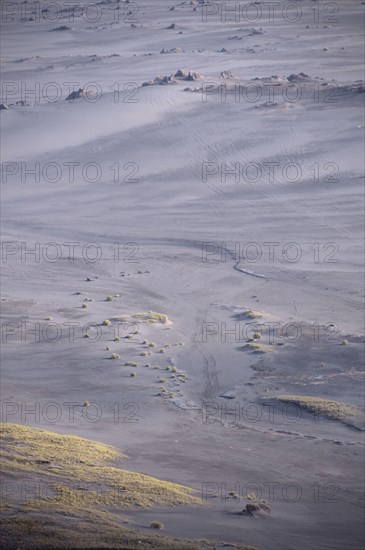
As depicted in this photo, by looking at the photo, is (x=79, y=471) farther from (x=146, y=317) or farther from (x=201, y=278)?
(x=201, y=278)

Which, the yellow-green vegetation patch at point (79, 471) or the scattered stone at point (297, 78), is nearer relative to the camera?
the yellow-green vegetation patch at point (79, 471)

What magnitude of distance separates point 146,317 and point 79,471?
12202mm

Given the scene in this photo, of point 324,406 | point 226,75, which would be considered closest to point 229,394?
point 324,406

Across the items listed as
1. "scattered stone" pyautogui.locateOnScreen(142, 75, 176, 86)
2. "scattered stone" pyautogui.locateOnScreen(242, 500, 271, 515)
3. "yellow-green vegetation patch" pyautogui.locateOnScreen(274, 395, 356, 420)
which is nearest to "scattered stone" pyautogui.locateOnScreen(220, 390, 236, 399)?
"yellow-green vegetation patch" pyautogui.locateOnScreen(274, 395, 356, 420)

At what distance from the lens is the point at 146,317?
94.8 ft

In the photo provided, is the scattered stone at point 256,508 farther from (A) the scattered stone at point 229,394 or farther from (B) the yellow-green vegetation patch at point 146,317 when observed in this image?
(B) the yellow-green vegetation patch at point 146,317

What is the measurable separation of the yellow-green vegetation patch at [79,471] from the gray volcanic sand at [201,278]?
552 mm

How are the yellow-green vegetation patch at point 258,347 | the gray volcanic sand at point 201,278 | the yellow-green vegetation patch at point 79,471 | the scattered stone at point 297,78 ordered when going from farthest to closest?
the scattered stone at point 297,78 < the yellow-green vegetation patch at point 258,347 < the gray volcanic sand at point 201,278 < the yellow-green vegetation patch at point 79,471

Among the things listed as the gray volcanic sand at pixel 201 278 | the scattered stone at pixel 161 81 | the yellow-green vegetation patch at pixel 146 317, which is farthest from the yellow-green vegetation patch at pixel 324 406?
the scattered stone at pixel 161 81

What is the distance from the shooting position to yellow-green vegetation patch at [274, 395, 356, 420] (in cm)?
2139

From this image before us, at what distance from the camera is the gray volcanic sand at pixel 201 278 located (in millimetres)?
18766

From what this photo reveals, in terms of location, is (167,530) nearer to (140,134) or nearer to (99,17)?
(140,134)

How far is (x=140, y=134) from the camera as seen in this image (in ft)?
159

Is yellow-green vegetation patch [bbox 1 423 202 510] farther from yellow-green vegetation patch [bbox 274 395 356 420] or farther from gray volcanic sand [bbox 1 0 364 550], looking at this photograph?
yellow-green vegetation patch [bbox 274 395 356 420]
